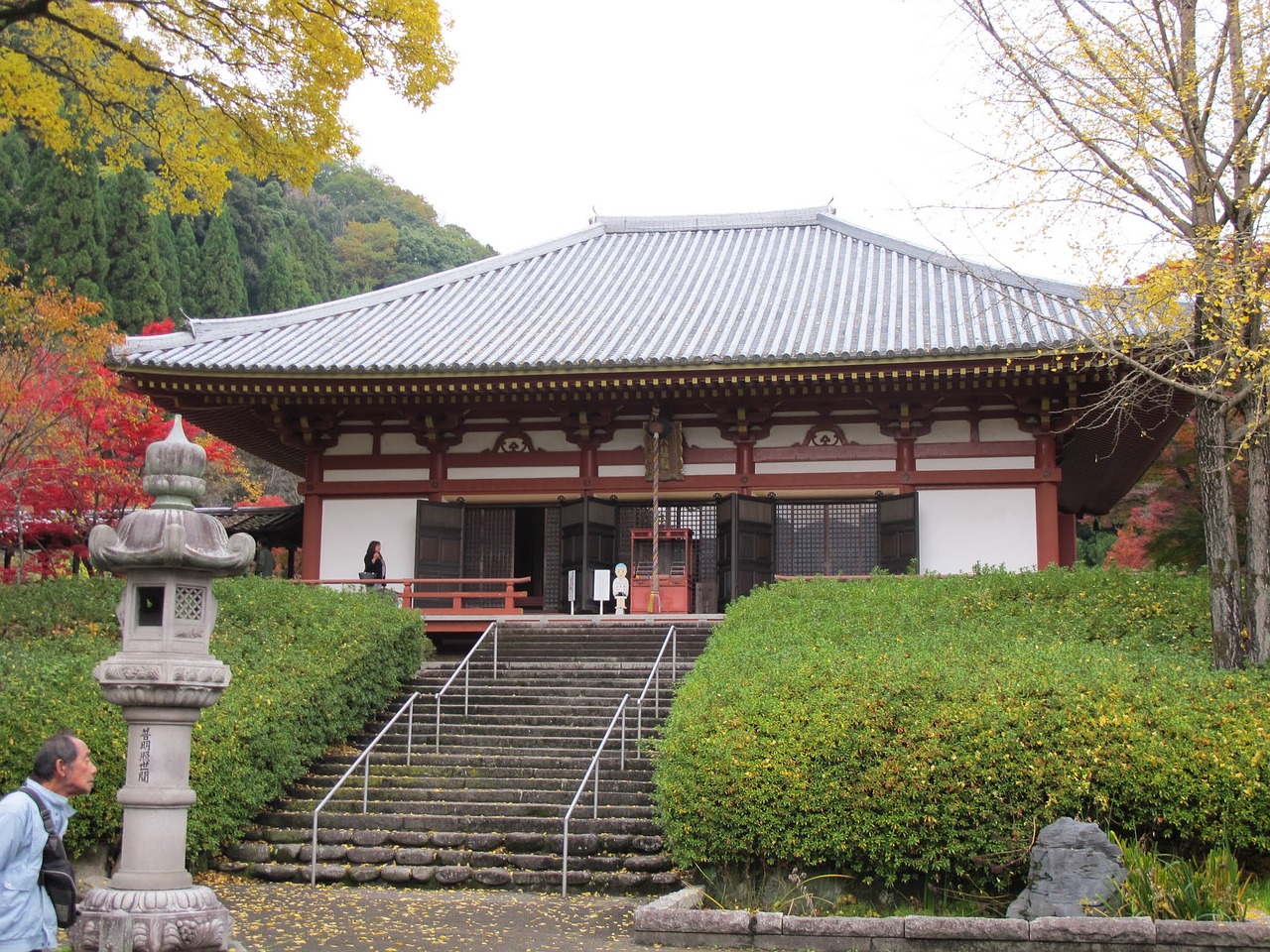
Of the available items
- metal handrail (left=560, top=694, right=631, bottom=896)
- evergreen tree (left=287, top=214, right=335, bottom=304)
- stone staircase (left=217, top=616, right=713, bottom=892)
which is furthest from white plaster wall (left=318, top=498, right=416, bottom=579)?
evergreen tree (left=287, top=214, right=335, bottom=304)

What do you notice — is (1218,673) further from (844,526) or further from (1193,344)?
(844,526)

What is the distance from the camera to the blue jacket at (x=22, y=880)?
16.3ft

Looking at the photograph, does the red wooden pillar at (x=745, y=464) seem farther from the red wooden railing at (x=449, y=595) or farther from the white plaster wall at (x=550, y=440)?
the red wooden railing at (x=449, y=595)

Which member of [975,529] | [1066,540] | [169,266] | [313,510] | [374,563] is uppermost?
[169,266]

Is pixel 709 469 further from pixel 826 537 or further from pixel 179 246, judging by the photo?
pixel 179 246

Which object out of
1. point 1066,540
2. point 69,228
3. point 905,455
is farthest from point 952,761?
point 69,228

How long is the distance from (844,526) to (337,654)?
338 inches

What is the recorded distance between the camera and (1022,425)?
1792 cm

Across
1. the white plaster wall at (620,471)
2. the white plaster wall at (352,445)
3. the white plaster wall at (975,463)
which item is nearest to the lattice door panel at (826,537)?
the white plaster wall at (975,463)

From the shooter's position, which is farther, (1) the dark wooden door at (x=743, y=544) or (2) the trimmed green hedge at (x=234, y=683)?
(1) the dark wooden door at (x=743, y=544)

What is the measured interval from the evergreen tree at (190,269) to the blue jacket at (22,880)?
4177 centimetres

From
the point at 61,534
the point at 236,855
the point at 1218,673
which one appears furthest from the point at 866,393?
the point at 61,534

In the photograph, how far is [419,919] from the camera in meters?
8.52

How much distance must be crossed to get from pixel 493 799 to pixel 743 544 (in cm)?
772
